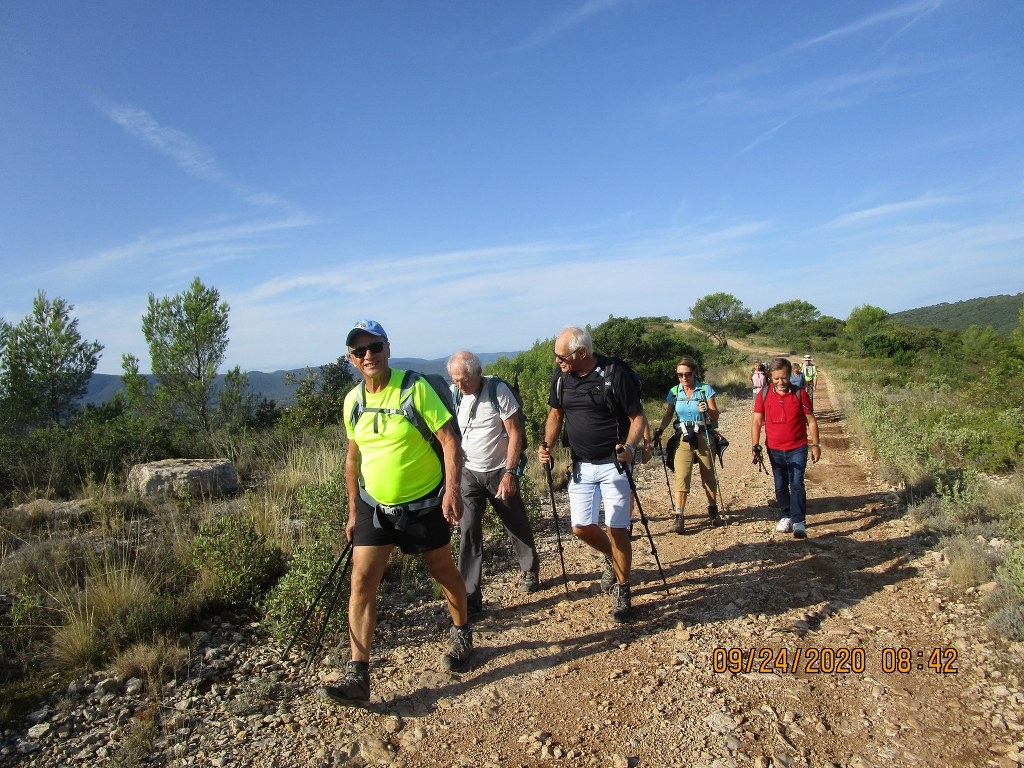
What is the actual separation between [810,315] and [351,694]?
83.4 meters

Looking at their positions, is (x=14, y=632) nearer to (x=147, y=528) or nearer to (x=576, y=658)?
(x=147, y=528)

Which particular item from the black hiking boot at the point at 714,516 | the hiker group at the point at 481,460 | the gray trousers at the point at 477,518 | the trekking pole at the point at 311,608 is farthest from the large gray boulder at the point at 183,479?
the black hiking boot at the point at 714,516

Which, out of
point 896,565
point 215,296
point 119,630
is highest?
point 215,296

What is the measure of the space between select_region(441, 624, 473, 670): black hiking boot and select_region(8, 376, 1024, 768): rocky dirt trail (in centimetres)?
7

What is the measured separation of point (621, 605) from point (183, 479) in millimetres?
5724

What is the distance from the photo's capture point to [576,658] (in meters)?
3.74

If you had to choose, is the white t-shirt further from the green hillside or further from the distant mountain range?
the green hillside

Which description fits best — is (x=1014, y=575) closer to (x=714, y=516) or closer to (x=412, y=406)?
(x=714, y=516)

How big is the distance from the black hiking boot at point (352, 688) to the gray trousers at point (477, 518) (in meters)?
1.24

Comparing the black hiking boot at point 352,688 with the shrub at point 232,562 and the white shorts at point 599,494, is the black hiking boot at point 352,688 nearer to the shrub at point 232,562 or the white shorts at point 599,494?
the shrub at point 232,562

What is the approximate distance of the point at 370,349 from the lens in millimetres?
3316

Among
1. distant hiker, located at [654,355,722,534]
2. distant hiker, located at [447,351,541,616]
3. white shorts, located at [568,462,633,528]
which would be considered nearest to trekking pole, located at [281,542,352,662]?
distant hiker, located at [447,351,541,616]

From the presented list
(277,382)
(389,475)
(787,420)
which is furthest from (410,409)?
(277,382)

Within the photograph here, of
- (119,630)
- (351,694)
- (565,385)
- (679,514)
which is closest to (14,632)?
(119,630)
